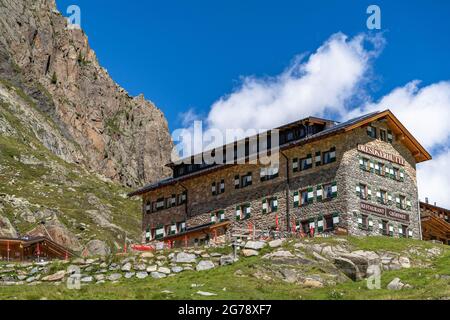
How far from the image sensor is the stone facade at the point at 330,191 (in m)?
67.9

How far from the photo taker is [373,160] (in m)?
71.2

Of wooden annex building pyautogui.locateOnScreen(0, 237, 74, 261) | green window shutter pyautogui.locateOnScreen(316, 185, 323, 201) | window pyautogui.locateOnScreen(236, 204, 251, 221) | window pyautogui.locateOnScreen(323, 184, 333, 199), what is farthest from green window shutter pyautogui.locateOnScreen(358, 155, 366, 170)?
wooden annex building pyautogui.locateOnScreen(0, 237, 74, 261)

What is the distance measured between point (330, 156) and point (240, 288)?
2738 centimetres

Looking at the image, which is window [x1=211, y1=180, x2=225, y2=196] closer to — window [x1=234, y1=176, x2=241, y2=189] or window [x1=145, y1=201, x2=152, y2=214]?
window [x1=234, y1=176, x2=241, y2=189]

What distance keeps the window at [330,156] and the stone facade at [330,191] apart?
0.58 feet

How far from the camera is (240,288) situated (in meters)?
44.4

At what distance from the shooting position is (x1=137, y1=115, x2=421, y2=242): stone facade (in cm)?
6788

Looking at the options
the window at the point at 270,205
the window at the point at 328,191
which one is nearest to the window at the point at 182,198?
the window at the point at 270,205

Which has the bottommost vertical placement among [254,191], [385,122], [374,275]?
[374,275]

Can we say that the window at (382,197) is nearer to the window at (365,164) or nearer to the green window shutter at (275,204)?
the window at (365,164)
